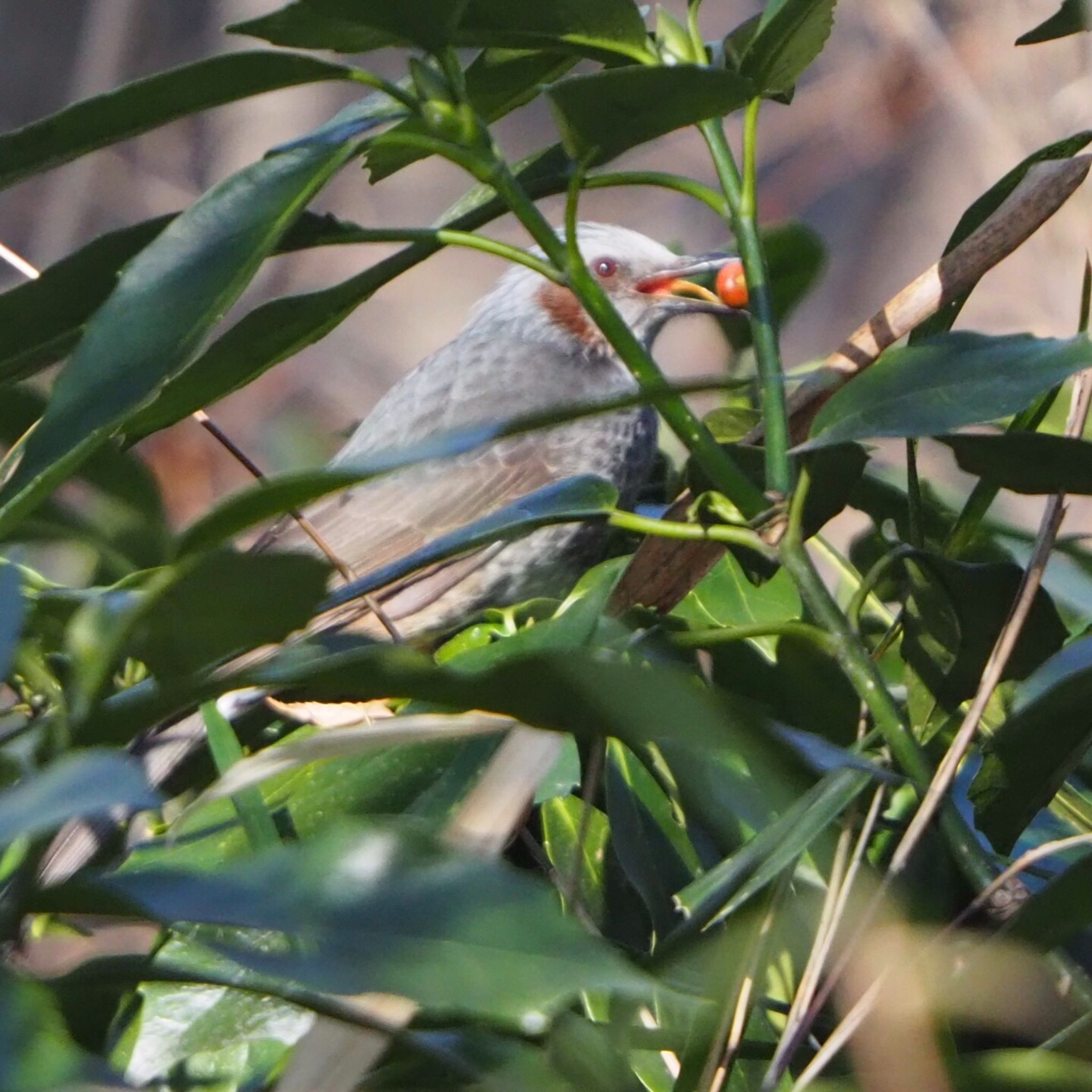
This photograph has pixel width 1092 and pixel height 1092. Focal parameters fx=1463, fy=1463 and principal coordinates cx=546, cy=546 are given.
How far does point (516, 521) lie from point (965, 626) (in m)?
0.30

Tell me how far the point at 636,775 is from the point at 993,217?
1.45ft

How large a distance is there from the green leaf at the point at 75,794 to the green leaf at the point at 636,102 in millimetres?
443

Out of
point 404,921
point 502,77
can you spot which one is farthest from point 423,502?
point 404,921

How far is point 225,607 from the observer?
554 millimetres

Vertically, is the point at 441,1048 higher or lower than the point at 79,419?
lower

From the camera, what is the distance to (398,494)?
225 centimetres

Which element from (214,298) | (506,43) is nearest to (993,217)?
(506,43)

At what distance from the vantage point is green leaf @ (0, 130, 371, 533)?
2.18ft

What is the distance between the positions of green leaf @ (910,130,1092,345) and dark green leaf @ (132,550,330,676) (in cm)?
Result: 57

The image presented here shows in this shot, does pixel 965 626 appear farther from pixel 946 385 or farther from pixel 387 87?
pixel 387 87

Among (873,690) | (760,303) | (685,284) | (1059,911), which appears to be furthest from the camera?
(685,284)

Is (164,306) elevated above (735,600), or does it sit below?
above

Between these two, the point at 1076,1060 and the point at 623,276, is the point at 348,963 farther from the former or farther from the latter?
the point at 623,276

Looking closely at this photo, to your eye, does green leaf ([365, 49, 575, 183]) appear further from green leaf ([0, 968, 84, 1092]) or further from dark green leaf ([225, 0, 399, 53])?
green leaf ([0, 968, 84, 1092])
